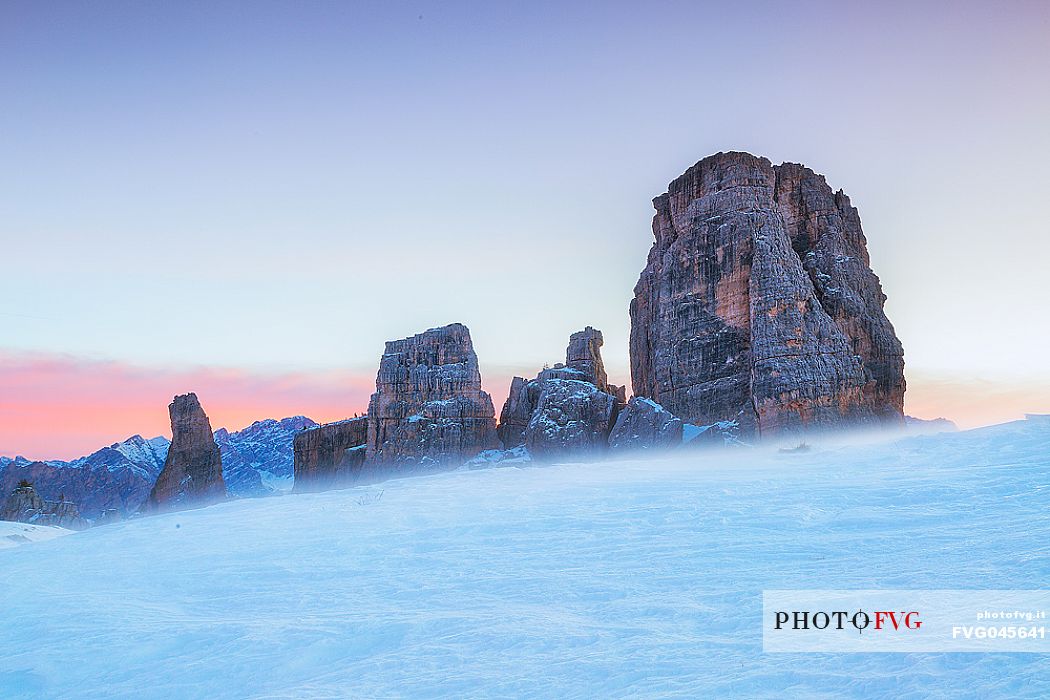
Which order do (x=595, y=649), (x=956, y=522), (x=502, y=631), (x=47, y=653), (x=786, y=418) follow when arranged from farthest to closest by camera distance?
(x=786, y=418) < (x=956, y=522) < (x=47, y=653) < (x=502, y=631) < (x=595, y=649)

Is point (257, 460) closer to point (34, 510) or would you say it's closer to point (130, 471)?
point (130, 471)

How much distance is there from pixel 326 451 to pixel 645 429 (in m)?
44.3

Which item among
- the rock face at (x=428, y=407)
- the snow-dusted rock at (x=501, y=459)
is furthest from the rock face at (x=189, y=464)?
the snow-dusted rock at (x=501, y=459)

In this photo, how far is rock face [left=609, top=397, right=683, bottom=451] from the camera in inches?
1439

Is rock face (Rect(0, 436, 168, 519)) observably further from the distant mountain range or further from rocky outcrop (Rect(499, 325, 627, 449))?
rocky outcrop (Rect(499, 325, 627, 449))

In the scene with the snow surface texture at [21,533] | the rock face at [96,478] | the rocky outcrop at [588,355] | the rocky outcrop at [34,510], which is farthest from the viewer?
the rock face at [96,478]

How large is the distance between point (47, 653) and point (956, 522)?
9964 mm

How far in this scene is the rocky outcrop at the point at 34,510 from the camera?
6025 cm

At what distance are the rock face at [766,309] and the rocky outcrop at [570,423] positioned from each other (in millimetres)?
3709

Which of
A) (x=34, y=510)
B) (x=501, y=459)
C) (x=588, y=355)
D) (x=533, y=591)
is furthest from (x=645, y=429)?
(x=34, y=510)

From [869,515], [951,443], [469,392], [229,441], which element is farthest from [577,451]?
[229,441]

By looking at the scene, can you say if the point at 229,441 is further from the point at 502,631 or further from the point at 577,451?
the point at 502,631

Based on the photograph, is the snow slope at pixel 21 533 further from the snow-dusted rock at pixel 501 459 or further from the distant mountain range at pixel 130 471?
the distant mountain range at pixel 130 471

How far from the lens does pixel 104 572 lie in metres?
9.37
